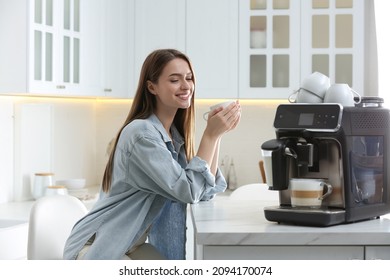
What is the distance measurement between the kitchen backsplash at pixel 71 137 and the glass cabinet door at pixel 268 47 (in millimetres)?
310

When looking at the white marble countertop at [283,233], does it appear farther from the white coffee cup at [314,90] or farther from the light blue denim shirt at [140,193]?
the white coffee cup at [314,90]

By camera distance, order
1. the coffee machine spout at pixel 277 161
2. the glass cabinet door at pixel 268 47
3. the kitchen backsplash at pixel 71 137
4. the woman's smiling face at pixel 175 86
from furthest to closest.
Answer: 1. the glass cabinet door at pixel 268 47
2. the kitchen backsplash at pixel 71 137
3. the woman's smiling face at pixel 175 86
4. the coffee machine spout at pixel 277 161

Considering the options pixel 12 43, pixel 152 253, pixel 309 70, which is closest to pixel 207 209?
pixel 152 253

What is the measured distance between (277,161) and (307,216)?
0.21 metres

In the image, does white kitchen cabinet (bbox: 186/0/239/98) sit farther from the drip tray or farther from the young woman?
the drip tray

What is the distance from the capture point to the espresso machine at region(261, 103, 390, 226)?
7.66 ft

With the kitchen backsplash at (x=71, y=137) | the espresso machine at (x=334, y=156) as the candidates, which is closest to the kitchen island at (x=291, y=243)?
the espresso machine at (x=334, y=156)

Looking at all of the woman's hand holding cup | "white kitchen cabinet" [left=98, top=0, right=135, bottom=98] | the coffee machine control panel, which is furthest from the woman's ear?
"white kitchen cabinet" [left=98, top=0, right=135, bottom=98]

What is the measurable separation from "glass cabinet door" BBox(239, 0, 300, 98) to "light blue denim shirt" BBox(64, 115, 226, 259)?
2.41m

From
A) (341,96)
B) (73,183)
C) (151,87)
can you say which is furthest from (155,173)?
(73,183)

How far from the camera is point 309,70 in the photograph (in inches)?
194

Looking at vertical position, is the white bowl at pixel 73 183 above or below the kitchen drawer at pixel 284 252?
above

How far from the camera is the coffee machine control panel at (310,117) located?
7.63 feet

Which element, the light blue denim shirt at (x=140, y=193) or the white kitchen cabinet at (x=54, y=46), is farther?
the white kitchen cabinet at (x=54, y=46)
